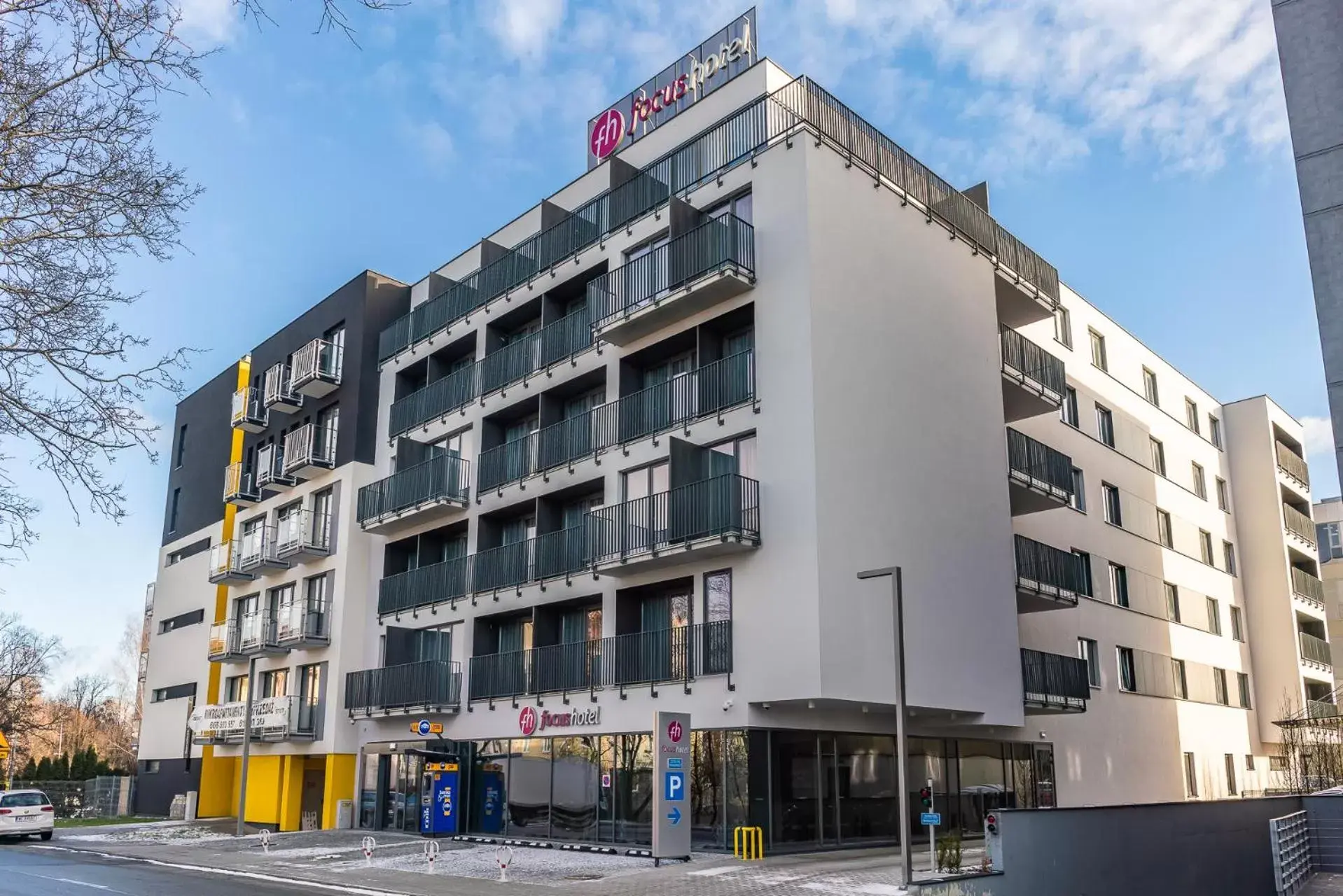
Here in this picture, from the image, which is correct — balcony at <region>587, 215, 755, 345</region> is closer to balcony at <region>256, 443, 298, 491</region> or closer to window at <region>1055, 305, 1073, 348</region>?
window at <region>1055, 305, 1073, 348</region>

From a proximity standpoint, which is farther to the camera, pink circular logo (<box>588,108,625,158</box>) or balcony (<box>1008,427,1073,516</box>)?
pink circular logo (<box>588,108,625,158</box>)

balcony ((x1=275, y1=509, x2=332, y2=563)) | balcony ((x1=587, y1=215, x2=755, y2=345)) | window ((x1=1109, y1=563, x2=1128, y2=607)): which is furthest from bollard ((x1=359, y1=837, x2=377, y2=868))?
window ((x1=1109, y1=563, x2=1128, y2=607))

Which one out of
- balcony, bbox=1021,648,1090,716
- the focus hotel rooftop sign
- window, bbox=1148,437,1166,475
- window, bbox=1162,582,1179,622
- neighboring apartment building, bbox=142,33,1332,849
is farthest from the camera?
window, bbox=1148,437,1166,475

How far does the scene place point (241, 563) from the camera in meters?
39.0

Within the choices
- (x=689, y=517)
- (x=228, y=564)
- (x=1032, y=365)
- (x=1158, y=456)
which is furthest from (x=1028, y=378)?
(x=228, y=564)

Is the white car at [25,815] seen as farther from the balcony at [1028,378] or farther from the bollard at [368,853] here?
the balcony at [1028,378]

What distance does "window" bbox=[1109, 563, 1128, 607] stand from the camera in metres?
35.2

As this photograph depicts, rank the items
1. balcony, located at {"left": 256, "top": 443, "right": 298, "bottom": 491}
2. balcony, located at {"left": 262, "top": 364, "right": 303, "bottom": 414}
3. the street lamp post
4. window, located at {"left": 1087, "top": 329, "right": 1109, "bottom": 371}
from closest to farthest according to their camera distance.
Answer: the street lamp post → window, located at {"left": 1087, "top": 329, "right": 1109, "bottom": 371} → balcony, located at {"left": 256, "top": 443, "right": 298, "bottom": 491} → balcony, located at {"left": 262, "top": 364, "right": 303, "bottom": 414}

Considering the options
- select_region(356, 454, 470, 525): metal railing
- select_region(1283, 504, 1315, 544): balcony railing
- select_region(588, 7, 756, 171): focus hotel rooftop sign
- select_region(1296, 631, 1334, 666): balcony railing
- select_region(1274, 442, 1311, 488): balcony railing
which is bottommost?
select_region(1296, 631, 1334, 666): balcony railing

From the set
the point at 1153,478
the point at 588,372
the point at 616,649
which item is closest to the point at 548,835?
the point at 616,649

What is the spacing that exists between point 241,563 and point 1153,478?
105 feet

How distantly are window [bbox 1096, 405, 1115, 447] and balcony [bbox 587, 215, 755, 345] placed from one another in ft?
57.5

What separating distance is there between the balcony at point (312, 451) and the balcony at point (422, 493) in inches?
131

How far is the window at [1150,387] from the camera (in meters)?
40.2
